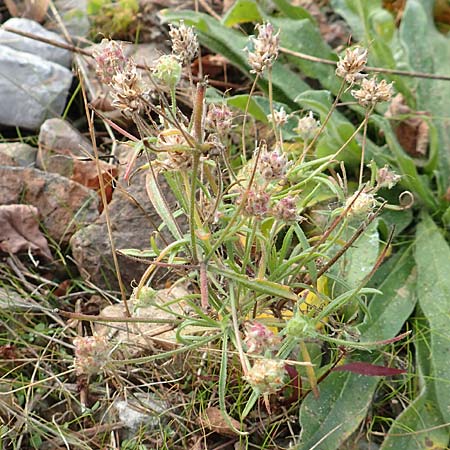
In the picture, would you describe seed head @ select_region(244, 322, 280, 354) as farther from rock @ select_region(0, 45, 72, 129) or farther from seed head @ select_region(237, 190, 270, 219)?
rock @ select_region(0, 45, 72, 129)

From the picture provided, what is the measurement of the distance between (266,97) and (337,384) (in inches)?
34.4

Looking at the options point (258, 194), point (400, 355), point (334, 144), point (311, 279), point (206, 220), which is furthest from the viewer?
point (334, 144)

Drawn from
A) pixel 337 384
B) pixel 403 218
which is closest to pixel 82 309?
pixel 337 384

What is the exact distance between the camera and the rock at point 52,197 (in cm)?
180

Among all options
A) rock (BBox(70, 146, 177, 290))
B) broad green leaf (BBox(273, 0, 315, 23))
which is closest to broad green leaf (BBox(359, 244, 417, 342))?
rock (BBox(70, 146, 177, 290))

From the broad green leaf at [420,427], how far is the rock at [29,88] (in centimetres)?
124

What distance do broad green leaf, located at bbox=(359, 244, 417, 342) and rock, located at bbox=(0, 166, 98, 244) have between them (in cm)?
71

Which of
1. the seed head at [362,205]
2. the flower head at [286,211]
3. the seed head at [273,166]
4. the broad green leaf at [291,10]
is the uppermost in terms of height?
the seed head at [273,166]

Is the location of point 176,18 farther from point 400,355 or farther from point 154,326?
point 400,355

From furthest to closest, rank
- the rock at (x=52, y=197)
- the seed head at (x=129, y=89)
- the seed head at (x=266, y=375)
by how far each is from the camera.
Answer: the rock at (x=52, y=197) → the seed head at (x=129, y=89) → the seed head at (x=266, y=375)

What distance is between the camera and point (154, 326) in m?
1.56

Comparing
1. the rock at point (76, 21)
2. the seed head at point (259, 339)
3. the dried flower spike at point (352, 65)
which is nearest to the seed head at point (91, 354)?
the seed head at point (259, 339)

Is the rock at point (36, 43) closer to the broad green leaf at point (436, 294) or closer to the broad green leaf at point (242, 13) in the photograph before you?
the broad green leaf at point (242, 13)

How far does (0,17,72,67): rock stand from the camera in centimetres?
226
